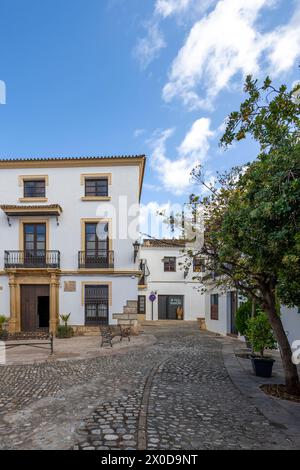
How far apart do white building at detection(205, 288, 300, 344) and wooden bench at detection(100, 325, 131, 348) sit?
4.69m

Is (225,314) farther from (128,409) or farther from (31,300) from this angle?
(128,409)

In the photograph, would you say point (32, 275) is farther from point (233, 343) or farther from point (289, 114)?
point (289, 114)

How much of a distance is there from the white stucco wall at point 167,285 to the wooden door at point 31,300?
39.0 feet

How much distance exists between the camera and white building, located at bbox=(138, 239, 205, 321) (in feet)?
87.6

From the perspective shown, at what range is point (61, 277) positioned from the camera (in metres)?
16.3

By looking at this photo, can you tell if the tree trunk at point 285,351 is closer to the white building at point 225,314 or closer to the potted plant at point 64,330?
the white building at point 225,314

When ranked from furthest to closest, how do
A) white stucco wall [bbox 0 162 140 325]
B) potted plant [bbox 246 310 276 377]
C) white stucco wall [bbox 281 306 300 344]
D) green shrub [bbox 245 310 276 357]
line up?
white stucco wall [bbox 0 162 140 325] < white stucco wall [bbox 281 306 300 344] < green shrub [bbox 245 310 276 357] < potted plant [bbox 246 310 276 377]

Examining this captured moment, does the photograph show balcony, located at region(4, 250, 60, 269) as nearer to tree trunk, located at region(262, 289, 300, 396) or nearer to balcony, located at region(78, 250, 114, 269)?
balcony, located at region(78, 250, 114, 269)

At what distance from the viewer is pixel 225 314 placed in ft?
57.9

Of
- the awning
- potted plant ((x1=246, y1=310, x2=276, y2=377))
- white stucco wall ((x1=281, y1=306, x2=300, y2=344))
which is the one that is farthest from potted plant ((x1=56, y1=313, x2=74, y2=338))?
white stucco wall ((x1=281, y1=306, x2=300, y2=344))

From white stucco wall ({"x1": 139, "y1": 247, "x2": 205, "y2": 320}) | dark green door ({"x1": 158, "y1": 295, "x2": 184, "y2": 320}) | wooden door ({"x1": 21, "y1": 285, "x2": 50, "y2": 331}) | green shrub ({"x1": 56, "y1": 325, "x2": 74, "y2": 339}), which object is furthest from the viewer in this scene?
dark green door ({"x1": 158, "y1": 295, "x2": 184, "y2": 320})

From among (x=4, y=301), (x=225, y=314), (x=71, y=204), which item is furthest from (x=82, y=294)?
(x=225, y=314)

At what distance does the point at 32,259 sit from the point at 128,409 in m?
12.7

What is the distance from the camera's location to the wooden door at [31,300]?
16.4 m
